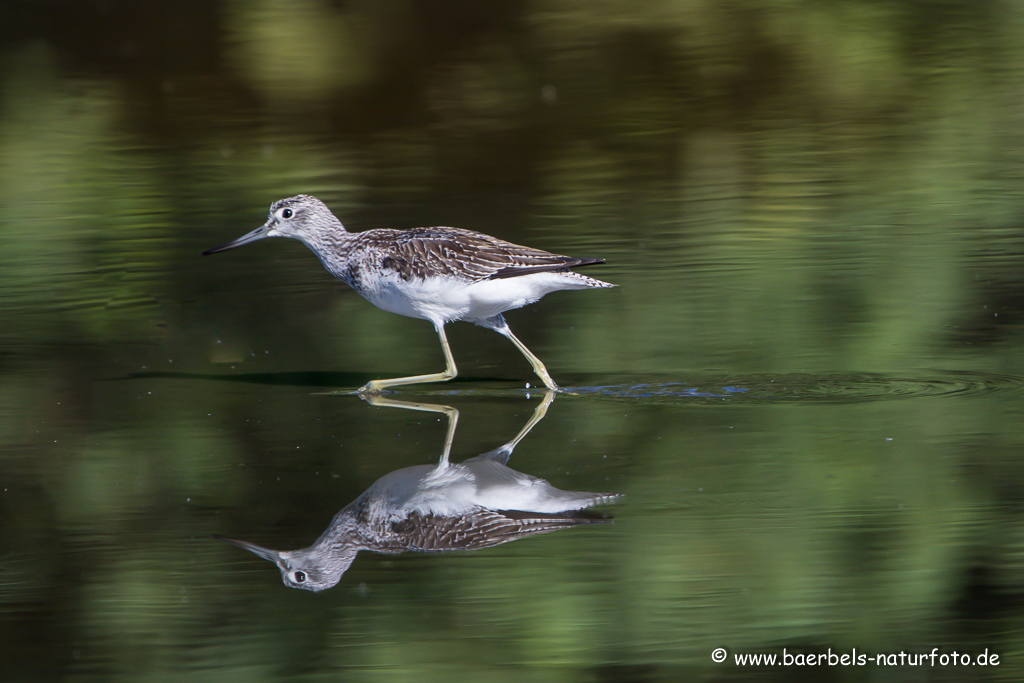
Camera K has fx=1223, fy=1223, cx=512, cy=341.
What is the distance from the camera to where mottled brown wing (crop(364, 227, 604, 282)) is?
21.6 ft

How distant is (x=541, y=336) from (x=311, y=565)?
3946mm

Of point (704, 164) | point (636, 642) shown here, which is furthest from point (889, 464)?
point (704, 164)

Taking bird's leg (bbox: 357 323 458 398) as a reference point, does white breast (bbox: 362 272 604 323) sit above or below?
above

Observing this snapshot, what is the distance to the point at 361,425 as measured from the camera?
6148mm

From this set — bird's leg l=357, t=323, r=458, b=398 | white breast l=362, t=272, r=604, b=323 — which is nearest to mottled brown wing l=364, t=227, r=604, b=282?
white breast l=362, t=272, r=604, b=323

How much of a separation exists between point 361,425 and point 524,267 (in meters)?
1.23

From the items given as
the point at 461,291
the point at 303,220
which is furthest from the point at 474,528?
the point at 303,220

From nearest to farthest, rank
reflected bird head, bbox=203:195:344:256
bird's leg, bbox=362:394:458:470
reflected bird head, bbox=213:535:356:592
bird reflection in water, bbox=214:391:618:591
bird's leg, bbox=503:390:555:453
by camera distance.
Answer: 1. reflected bird head, bbox=213:535:356:592
2. bird reflection in water, bbox=214:391:618:591
3. bird's leg, bbox=503:390:555:453
4. bird's leg, bbox=362:394:458:470
5. reflected bird head, bbox=203:195:344:256

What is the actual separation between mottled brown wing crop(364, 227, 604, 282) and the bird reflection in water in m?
1.62

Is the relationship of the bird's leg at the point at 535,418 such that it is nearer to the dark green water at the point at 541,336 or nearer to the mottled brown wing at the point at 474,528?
the dark green water at the point at 541,336

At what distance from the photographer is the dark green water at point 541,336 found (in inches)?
156

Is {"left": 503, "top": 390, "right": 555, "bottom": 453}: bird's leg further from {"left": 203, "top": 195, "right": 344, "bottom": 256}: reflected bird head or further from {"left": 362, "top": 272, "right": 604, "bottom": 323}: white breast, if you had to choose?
{"left": 203, "top": 195, "right": 344, "bottom": 256}: reflected bird head

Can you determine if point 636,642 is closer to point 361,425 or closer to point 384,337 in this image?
point 361,425

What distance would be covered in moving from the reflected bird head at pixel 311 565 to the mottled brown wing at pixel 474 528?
0.84ft
